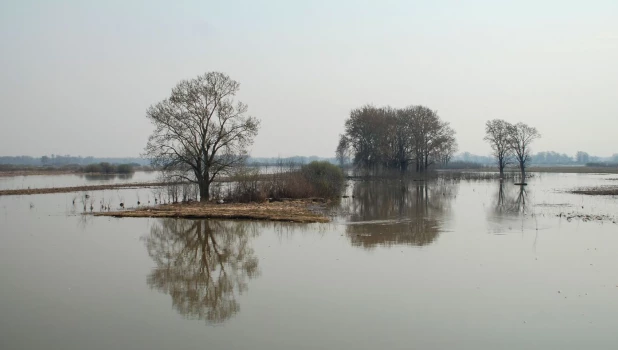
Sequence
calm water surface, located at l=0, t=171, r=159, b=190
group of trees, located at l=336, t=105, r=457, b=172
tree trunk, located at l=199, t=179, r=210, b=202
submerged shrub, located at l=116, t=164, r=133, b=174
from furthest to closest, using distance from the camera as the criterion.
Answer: submerged shrub, located at l=116, t=164, r=133, b=174
group of trees, located at l=336, t=105, r=457, b=172
calm water surface, located at l=0, t=171, r=159, b=190
tree trunk, located at l=199, t=179, r=210, b=202

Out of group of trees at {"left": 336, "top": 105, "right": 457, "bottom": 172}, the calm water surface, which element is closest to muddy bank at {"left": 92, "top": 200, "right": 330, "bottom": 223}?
the calm water surface

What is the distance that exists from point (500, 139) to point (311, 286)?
79065 mm

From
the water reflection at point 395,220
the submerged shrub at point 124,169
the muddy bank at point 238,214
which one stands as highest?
the submerged shrub at point 124,169

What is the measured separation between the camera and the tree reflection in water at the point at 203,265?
1084 centimetres

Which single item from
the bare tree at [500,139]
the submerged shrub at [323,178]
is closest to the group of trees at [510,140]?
the bare tree at [500,139]

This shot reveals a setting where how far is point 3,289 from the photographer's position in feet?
40.1

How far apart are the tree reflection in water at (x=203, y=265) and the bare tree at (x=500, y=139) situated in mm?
70411

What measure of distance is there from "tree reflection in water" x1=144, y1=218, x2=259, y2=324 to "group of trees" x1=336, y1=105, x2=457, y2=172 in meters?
47.0

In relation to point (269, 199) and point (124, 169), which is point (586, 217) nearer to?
point (269, 199)

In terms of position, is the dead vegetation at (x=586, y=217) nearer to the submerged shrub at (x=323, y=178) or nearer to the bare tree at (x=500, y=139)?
the submerged shrub at (x=323, y=178)

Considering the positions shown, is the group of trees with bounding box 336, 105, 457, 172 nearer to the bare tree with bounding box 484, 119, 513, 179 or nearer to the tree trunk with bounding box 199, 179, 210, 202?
the bare tree with bounding box 484, 119, 513, 179

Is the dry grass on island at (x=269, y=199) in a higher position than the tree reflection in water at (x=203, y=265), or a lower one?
higher

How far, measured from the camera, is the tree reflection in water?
35.6ft

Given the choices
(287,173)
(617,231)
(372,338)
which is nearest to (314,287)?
(372,338)
